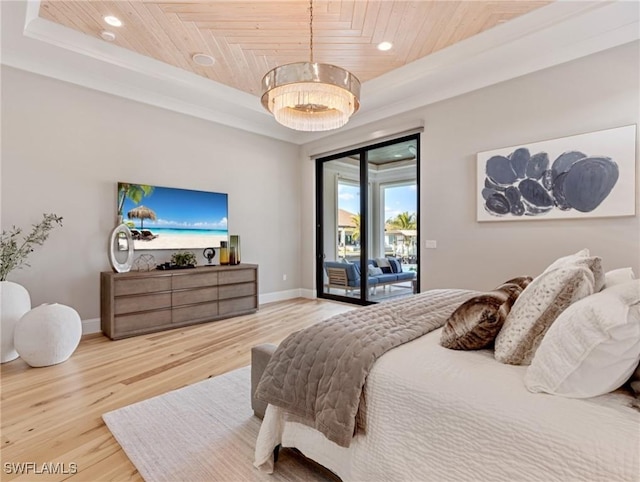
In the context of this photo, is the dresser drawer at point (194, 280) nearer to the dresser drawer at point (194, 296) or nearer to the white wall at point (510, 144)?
the dresser drawer at point (194, 296)

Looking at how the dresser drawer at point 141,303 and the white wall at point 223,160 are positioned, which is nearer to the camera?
the white wall at point 223,160

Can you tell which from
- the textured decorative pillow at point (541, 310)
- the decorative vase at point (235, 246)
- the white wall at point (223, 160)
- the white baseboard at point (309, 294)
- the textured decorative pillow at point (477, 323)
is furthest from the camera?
the white baseboard at point (309, 294)

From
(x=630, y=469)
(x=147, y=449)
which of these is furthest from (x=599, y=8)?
(x=147, y=449)

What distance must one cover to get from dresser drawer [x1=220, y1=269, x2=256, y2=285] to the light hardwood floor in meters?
0.60

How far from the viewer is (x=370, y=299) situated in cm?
538

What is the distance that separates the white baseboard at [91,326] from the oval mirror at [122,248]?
681mm

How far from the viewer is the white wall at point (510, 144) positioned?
9.92 ft

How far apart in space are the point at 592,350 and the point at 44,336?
3772 mm

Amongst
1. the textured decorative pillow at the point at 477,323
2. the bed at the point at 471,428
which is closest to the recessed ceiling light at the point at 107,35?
the bed at the point at 471,428

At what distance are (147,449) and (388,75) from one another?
439 centimetres

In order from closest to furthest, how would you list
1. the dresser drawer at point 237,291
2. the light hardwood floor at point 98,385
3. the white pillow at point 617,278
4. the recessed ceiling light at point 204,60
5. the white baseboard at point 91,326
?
the white pillow at point 617,278
the light hardwood floor at point 98,385
the recessed ceiling light at point 204,60
the white baseboard at point 91,326
the dresser drawer at point 237,291

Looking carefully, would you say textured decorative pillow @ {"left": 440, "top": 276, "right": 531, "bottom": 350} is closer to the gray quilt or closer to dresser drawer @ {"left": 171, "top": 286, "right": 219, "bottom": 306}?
the gray quilt

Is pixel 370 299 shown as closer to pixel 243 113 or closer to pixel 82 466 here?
pixel 243 113

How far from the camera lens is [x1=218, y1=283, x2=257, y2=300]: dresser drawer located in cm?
455
